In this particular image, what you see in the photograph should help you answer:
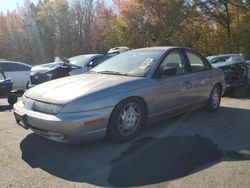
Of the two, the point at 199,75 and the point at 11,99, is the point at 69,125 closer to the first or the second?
the point at 199,75

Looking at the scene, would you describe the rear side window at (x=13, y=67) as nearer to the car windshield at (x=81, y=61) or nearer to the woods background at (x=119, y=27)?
the car windshield at (x=81, y=61)

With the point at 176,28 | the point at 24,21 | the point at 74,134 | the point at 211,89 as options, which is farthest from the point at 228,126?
the point at 24,21

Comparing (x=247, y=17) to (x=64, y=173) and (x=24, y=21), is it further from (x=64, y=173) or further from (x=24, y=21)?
(x=64, y=173)

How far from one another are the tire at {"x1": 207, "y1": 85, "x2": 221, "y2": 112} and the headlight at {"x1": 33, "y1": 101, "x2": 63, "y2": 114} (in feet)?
12.2

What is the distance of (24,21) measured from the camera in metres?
37.8

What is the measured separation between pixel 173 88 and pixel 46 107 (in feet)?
7.52

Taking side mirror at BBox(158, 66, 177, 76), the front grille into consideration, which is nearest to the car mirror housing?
the front grille

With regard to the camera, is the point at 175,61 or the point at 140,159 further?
the point at 175,61

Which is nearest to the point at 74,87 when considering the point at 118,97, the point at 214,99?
the point at 118,97

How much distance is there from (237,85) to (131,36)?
25.4 metres

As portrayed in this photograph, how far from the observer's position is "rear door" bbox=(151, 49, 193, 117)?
5.86 m

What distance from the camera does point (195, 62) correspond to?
7.06m

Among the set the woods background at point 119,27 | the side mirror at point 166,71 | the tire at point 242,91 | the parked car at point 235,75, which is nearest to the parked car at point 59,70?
the parked car at point 235,75

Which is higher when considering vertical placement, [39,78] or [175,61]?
[175,61]
